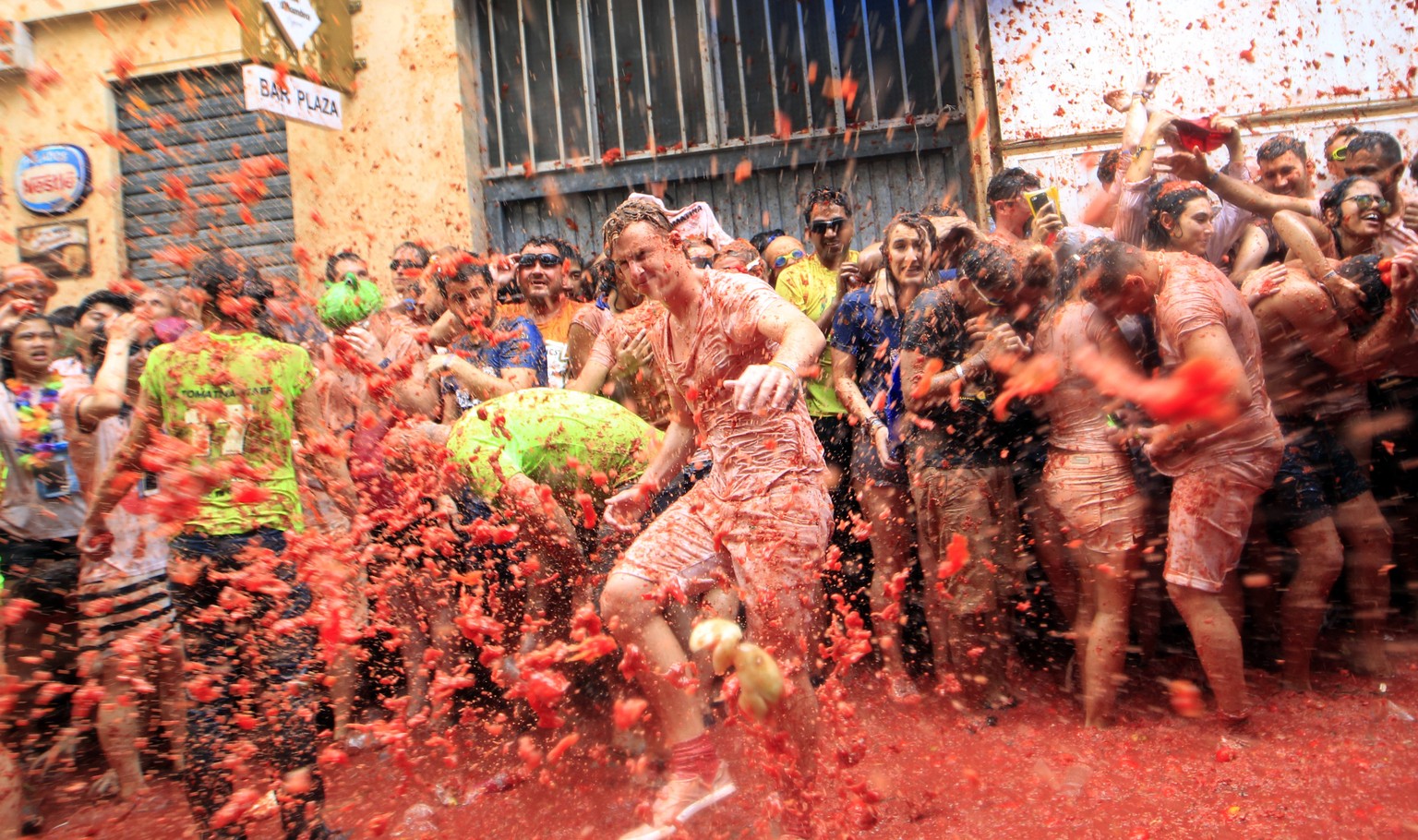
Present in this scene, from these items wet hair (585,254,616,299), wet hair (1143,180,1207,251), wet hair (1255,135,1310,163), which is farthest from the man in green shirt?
wet hair (1255,135,1310,163)

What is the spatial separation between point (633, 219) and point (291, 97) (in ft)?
15.2

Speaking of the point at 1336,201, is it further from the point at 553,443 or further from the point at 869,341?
the point at 553,443

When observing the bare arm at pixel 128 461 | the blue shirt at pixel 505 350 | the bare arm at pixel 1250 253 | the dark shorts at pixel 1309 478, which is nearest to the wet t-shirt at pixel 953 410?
the dark shorts at pixel 1309 478

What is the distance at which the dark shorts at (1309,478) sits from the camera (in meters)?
4.15

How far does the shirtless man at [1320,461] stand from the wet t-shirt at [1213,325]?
1.58ft

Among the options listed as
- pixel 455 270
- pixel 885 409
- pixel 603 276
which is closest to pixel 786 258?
pixel 603 276

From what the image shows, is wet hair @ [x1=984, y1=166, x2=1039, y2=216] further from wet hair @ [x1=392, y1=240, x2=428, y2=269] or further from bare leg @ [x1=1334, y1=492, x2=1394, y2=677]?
wet hair @ [x1=392, y1=240, x2=428, y2=269]

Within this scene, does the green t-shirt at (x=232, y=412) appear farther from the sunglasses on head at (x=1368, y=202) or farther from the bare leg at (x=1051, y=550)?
the sunglasses on head at (x=1368, y=202)

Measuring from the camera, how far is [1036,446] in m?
4.48

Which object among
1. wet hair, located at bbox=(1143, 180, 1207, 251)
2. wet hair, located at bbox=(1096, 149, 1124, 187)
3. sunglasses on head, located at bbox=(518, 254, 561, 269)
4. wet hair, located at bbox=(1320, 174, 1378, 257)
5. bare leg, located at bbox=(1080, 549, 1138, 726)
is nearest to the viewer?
bare leg, located at bbox=(1080, 549, 1138, 726)

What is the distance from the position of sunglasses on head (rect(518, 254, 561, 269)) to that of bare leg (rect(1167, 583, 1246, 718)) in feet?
11.7

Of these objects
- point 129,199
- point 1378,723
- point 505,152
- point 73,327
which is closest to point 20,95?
point 129,199

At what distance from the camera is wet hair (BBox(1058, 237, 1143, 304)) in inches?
150

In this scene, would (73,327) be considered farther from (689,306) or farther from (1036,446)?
(1036,446)
